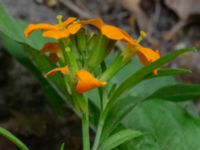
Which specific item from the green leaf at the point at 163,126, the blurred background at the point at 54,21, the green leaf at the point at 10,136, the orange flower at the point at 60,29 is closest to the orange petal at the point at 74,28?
the orange flower at the point at 60,29

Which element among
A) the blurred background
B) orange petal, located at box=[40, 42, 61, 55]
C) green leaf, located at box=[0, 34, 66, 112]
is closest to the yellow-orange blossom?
orange petal, located at box=[40, 42, 61, 55]

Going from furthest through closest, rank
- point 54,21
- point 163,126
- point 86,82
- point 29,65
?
point 54,21 → point 29,65 → point 163,126 → point 86,82

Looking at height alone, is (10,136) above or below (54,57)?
below

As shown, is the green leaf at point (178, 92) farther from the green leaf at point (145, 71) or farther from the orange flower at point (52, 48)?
the orange flower at point (52, 48)

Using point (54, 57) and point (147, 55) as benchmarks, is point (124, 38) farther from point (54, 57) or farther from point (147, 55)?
point (54, 57)

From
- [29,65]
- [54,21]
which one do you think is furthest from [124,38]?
[54,21]

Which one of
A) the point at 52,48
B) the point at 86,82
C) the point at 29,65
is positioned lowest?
the point at 86,82

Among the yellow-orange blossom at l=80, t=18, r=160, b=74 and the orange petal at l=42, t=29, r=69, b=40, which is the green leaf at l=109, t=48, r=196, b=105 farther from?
the orange petal at l=42, t=29, r=69, b=40
